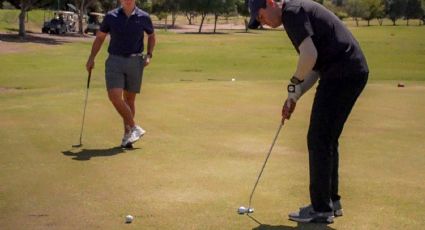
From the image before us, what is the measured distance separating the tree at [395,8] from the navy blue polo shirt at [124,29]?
146774 mm

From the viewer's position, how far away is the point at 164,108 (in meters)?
13.5

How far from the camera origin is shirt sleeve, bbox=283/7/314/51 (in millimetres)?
5441

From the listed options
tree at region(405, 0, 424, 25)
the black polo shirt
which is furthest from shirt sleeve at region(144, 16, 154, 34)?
tree at region(405, 0, 424, 25)

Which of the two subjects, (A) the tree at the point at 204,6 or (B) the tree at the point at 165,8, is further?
(B) the tree at the point at 165,8

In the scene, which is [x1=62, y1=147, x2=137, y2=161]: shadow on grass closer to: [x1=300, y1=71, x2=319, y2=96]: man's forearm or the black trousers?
[x1=300, y1=71, x2=319, y2=96]: man's forearm

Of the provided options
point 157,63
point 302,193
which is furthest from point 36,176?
point 157,63

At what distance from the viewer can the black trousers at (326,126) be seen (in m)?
5.74

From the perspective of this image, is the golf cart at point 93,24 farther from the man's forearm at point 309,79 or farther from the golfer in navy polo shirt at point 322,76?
the golfer in navy polo shirt at point 322,76

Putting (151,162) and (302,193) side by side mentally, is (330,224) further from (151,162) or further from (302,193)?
(151,162)

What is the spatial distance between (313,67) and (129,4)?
4417mm

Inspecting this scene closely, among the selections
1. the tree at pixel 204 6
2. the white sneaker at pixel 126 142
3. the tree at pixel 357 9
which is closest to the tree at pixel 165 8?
the tree at pixel 204 6

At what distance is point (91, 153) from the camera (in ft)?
29.2

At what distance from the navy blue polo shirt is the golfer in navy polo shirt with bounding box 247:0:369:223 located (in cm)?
402

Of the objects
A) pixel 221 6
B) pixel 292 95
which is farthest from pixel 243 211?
pixel 221 6
